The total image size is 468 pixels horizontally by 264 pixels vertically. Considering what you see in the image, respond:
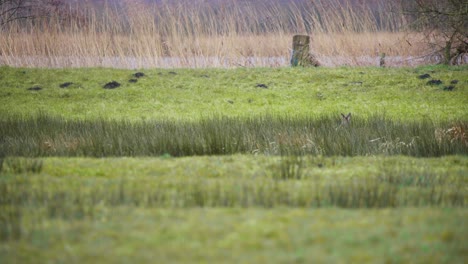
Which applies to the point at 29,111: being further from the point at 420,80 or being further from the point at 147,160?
the point at 420,80

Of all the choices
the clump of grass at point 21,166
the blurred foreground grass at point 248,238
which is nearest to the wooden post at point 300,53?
the clump of grass at point 21,166

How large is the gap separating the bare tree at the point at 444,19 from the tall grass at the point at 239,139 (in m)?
1.92

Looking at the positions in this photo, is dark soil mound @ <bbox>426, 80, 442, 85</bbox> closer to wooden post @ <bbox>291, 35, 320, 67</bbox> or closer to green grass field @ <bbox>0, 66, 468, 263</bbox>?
green grass field @ <bbox>0, 66, 468, 263</bbox>

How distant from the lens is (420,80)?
30.5ft

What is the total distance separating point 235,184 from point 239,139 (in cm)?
187

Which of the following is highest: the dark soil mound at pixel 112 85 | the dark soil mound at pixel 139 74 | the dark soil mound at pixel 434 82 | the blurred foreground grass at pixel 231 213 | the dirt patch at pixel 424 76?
the dark soil mound at pixel 139 74

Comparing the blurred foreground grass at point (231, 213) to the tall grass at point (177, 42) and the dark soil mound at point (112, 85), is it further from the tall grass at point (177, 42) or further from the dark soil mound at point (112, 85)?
the tall grass at point (177, 42)

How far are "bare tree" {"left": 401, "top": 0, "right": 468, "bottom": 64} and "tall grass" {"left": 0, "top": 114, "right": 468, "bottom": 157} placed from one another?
1916mm

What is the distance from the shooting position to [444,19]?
345 inches

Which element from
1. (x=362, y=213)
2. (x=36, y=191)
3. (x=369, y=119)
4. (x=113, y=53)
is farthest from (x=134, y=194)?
(x=113, y=53)

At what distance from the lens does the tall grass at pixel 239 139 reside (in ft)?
16.5

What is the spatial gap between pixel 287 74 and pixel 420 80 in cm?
215

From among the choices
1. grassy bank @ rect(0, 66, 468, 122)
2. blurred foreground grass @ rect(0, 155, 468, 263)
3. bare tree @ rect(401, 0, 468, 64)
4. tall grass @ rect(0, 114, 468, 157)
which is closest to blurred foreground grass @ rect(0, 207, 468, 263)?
blurred foreground grass @ rect(0, 155, 468, 263)

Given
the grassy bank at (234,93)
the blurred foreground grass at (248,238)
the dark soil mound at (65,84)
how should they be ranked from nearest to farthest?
the blurred foreground grass at (248,238), the grassy bank at (234,93), the dark soil mound at (65,84)
